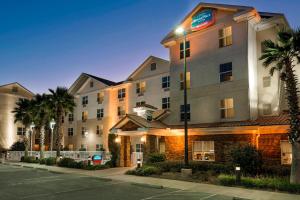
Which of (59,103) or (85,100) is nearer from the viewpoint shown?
(59,103)

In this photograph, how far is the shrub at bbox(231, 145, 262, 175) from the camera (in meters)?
18.2

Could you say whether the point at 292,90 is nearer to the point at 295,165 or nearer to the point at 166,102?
the point at 295,165

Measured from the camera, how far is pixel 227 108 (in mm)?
24125

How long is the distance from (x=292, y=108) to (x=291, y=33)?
419cm

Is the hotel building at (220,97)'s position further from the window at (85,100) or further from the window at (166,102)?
the window at (85,100)

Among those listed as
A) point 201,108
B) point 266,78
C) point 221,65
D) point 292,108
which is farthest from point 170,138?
point 292,108

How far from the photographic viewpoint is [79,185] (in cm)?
1673

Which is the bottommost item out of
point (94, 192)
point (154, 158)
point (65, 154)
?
point (65, 154)

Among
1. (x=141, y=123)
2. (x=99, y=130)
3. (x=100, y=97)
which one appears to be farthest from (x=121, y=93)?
(x=141, y=123)

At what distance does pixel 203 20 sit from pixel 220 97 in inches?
294

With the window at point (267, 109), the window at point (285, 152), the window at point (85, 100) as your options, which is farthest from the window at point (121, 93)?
the window at point (285, 152)

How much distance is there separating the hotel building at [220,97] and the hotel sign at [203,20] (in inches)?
3.5

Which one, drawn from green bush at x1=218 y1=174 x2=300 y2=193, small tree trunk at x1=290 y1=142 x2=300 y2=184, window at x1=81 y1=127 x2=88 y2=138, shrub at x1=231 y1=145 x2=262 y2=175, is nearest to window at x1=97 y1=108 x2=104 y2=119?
window at x1=81 y1=127 x2=88 y2=138

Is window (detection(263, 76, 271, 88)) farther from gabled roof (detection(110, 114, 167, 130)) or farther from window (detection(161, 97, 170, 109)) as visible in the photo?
window (detection(161, 97, 170, 109))
